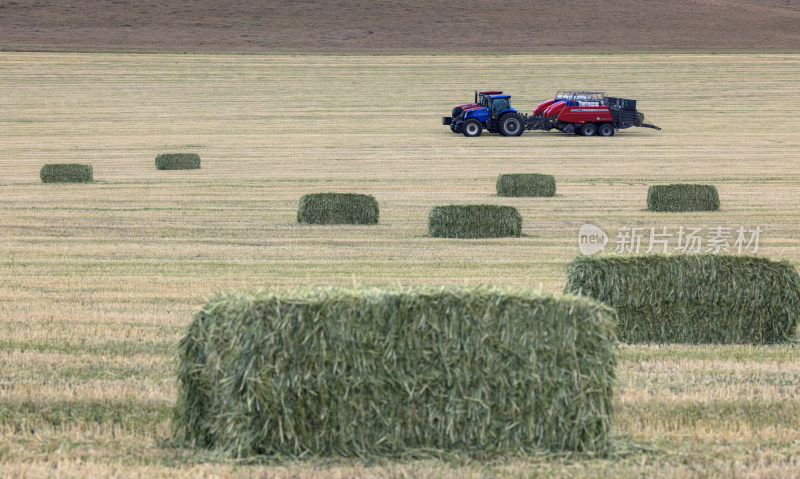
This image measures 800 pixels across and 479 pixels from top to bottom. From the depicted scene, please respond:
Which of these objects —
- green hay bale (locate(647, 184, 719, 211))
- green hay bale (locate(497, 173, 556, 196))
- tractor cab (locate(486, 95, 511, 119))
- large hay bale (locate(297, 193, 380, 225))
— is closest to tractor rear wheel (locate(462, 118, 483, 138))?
tractor cab (locate(486, 95, 511, 119))

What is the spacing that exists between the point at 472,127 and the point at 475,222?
2933cm

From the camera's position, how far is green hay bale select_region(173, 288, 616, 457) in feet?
19.9

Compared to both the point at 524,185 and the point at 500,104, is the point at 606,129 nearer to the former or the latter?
the point at 500,104

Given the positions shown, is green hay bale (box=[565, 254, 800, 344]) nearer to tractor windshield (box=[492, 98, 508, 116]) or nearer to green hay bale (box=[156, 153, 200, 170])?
green hay bale (box=[156, 153, 200, 170])

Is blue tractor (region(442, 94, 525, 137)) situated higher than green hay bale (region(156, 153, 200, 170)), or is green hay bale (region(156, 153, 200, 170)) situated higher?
blue tractor (region(442, 94, 525, 137))

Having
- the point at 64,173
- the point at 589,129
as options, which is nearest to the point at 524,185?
the point at 64,173

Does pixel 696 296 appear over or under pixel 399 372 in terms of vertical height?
under

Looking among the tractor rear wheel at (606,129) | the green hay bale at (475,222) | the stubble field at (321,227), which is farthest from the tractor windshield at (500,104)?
the green hay bale at (475,222)

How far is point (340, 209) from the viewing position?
2148 centimetres

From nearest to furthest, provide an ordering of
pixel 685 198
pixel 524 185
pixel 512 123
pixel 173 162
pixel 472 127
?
pixel 685 198, pixel 524 185, pixel 173 162, pixel 512 123, pixel 472 127

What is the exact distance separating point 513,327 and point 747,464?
63.0 inches

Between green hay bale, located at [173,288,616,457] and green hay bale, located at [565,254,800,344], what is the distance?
370 cm

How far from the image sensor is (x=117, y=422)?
699cm

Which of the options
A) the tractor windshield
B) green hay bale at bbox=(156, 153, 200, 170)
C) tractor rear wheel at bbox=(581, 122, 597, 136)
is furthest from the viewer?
tractor rear wheel at bbox=(581, 122, 597, 136)
